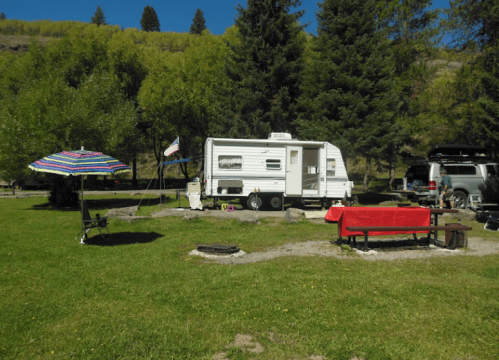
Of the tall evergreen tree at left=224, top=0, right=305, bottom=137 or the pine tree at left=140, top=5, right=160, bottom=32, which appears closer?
the tall evergreen tree at left=224, top=0, right=305, bottom=137

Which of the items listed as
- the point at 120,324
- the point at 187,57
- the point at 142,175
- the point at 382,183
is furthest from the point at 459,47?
the point at 142,175

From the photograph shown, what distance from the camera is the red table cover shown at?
8766mm

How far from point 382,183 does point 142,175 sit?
A: 101 feet

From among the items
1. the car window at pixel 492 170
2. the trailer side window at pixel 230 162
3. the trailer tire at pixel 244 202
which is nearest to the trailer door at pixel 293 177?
the trailer tire at pixel 244 202

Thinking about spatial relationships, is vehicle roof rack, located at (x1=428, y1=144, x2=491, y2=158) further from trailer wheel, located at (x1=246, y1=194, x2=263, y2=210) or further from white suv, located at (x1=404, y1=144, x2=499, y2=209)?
trailer wheel, located at (x1=246, y1=194, x2=263, y2=210)

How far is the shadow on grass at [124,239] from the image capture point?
9721mm

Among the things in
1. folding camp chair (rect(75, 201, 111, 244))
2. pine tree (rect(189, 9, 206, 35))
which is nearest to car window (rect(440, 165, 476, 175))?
folding camp chair (rect(75, 201, 111, 244))

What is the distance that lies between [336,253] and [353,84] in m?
16.0

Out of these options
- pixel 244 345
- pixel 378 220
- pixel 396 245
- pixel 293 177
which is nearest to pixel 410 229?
pixel 378 220

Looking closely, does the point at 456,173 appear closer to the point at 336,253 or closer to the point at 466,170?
the point at 466,170

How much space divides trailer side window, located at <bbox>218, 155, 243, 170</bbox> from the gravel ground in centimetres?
771

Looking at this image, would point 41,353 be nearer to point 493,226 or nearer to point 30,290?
point 30,290

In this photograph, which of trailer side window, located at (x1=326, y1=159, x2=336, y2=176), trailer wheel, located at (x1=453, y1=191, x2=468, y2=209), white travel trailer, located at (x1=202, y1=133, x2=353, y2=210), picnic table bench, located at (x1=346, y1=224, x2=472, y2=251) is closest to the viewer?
picnic table bench, located at (x1=346, y1=224, x2=472, y2=251)

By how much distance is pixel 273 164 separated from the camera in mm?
17078
